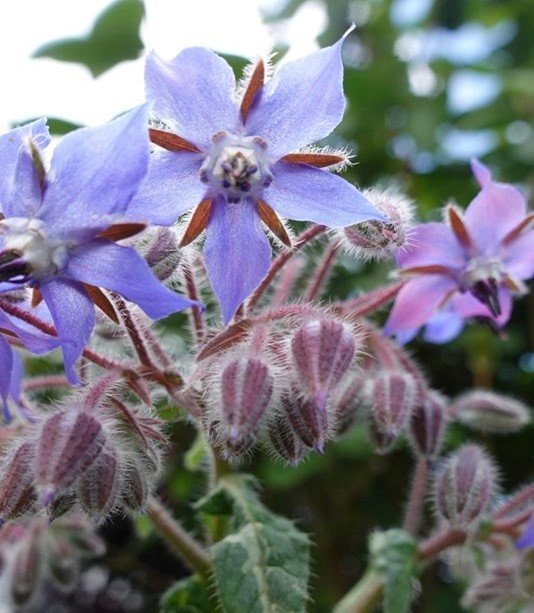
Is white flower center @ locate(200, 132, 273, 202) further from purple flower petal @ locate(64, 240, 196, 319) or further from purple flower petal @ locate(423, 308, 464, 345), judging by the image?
purple flower petal @ locate(423, 308, 464, 345)

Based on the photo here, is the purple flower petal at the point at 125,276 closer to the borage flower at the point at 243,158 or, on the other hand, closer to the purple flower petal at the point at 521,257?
the borage flower at the point at 243,158

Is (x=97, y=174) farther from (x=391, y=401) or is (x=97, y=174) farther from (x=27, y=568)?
(x=27, y=568)

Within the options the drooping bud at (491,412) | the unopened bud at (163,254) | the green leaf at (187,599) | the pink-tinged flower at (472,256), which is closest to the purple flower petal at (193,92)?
the unopened bud at (163,254)

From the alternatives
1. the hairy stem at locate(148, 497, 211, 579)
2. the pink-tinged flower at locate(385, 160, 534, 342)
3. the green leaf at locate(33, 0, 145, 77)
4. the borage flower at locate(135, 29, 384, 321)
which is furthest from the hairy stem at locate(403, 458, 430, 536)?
the green leaf at locate(33, 0, 145, 77)

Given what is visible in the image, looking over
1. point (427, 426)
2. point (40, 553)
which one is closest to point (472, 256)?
point (427, 426)

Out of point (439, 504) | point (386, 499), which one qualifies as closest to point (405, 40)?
point (386, 499)

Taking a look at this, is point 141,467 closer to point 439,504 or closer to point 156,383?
point 156,383

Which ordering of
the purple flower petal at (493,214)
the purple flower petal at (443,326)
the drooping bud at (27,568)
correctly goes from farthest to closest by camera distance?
the purple flower petal at (443,326) < the drooping bud at (27,568) < the purple flower petal at (493,214)
